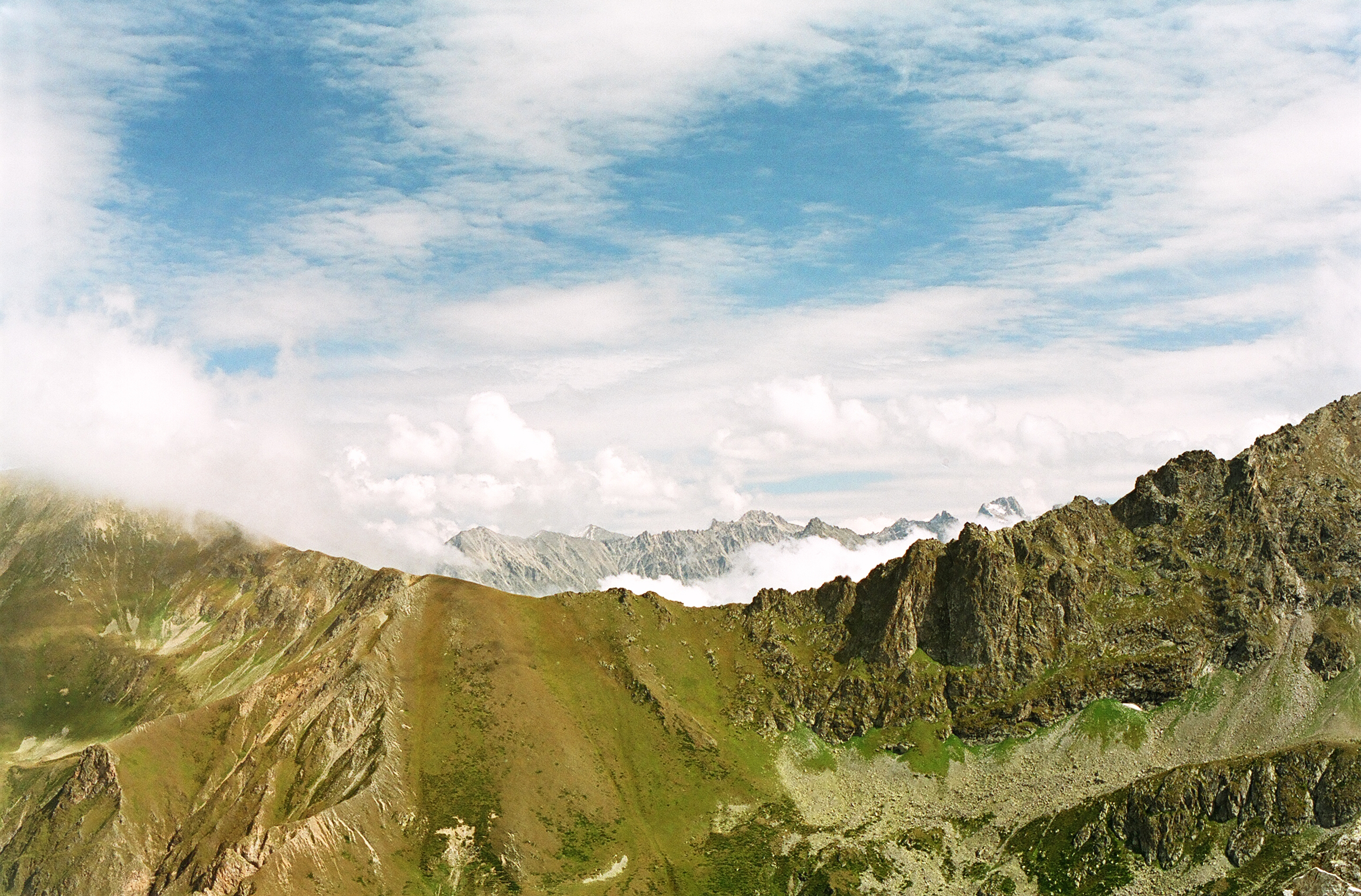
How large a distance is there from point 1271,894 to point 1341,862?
33.8 meters

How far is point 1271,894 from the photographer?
19575 centimetres

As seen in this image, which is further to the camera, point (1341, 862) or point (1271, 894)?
point (1271, 894)

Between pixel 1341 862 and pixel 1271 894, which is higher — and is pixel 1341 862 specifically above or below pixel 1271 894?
above

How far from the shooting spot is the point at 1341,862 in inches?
6644
